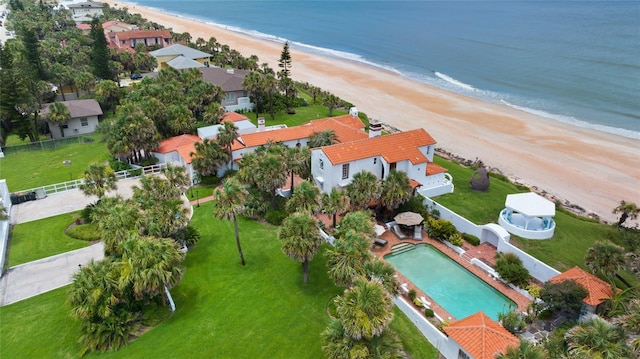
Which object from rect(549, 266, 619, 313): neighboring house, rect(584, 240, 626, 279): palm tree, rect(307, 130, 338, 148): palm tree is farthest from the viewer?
rect(307, 130, 338, 148): palm tree

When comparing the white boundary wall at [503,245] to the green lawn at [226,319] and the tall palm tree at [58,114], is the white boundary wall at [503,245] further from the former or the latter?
the tall palm tree at [58,114]

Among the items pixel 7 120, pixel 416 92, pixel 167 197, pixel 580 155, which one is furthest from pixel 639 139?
pixel 7 120

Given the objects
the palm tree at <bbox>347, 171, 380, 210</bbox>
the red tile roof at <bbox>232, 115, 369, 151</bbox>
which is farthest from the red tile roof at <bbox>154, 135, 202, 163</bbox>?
the palm tree at <bbox>347, 171, 380, 210</bbox>

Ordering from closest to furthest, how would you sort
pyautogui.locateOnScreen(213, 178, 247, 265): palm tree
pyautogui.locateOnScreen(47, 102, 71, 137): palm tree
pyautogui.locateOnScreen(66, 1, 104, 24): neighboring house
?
pyautogui.locateOnScreen(213, 178, 247, 265): palm tree, pyautogui.locateOnScreen(47, 102, 71, 137): palm tree, pyautogui.locateOnScreen(66, 1, 104, 24): neighboring house

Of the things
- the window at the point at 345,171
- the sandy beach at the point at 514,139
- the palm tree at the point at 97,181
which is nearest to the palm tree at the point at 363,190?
the window at the point at 345,171

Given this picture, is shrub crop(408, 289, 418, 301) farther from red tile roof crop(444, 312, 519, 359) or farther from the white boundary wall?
the white boundary wall

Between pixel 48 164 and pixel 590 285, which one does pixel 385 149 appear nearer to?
pixel 590 285

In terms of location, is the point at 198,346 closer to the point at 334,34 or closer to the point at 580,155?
the point at 580,155
